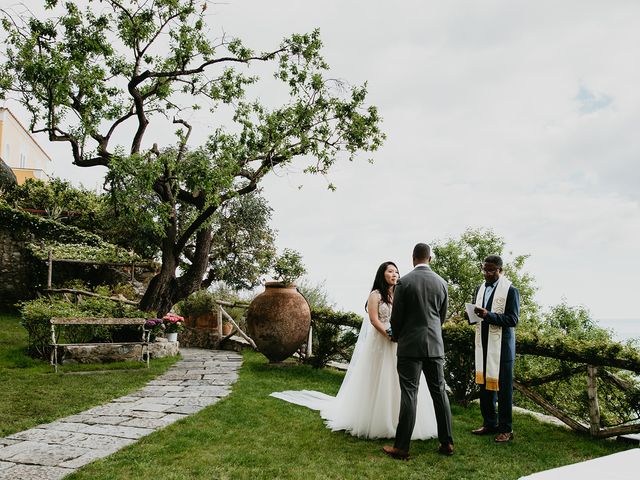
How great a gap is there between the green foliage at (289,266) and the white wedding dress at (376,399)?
4.50m

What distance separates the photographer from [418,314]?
16.1ft

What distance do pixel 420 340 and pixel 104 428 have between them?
11.9 feet

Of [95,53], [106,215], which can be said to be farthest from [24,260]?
[95,53]

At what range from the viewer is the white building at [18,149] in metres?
32.6

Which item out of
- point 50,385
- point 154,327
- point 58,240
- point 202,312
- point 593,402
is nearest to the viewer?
point 593,402

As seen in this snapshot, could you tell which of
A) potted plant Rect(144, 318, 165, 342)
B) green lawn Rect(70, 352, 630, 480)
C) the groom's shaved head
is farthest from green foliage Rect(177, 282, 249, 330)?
the groom's shaved head

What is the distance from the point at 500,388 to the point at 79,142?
10.8 m

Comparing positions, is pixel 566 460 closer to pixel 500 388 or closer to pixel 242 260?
pixel 500 388

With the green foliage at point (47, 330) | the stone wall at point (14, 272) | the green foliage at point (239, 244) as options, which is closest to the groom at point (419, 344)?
the green foliage at point (47, 330)

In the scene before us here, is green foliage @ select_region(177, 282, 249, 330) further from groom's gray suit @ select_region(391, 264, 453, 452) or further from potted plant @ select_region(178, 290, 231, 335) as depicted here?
groom's gray suit @ select_region(391, 264, 453, 452)

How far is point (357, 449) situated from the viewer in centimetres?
499

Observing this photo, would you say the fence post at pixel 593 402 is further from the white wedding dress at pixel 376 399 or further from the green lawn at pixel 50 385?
the green lawn at pixel 50 385

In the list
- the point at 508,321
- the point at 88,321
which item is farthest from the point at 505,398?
the point at 88,321

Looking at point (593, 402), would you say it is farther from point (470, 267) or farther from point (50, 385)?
point (470, 267)
